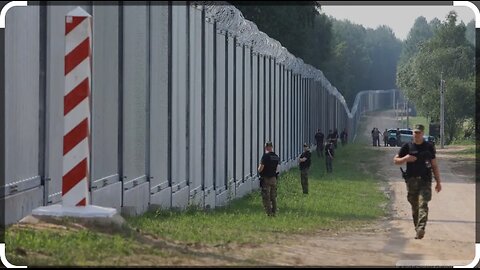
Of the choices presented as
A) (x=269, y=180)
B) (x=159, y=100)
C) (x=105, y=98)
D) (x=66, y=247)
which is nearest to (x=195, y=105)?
(x=269, y=180)

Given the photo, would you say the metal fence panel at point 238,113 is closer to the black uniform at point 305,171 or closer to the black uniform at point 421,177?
the black uniform at point 305,171

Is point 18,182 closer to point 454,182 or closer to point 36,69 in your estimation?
point 36,69

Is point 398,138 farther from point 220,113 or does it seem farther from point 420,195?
point 420,195

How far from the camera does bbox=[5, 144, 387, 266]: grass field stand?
8.44 m

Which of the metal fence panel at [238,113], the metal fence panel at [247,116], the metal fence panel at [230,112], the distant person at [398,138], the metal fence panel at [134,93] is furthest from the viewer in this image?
the distant person at [398,138]

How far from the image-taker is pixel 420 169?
44.8 ft

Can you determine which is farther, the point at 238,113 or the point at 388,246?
the point at 238,113

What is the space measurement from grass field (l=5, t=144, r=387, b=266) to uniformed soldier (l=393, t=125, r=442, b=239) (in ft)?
5.44

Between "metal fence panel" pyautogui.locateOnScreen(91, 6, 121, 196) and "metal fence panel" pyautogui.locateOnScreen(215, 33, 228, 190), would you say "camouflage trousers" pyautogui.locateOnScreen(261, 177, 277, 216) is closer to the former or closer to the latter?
"metal fence panel" pyautogui.locateOnScreen(215, 33, 228, 190)

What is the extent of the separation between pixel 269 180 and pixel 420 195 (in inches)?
215

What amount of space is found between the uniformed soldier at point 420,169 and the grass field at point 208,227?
1657mm

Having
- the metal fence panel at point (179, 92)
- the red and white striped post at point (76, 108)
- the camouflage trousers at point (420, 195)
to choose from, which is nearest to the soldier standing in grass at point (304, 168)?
the metal fence panel at point (179, 92)

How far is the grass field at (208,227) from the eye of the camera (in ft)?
27.7

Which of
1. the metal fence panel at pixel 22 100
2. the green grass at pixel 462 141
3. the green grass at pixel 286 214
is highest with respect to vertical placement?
the metal fence panel at pixel 22 100
